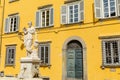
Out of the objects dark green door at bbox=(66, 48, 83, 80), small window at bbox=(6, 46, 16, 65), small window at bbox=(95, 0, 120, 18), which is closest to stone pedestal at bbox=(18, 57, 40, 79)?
dark green door at bbox=(66, 48, 83, 80)

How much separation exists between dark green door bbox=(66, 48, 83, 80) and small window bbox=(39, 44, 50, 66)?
1848 mm

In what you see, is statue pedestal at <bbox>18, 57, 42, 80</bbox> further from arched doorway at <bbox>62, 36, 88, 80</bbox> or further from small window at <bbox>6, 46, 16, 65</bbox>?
small window at <bbox>6, 46, 16, 65</bbox>

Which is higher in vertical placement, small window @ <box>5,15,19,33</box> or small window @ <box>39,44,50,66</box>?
small window @ <box>5,15,19,33</box>

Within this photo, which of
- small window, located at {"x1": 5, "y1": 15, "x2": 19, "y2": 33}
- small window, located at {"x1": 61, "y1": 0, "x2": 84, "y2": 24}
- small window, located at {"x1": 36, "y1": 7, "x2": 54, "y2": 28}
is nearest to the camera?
small window, located at {"x1": 61, "y1": 0, "x2": 84, "y2": 24}

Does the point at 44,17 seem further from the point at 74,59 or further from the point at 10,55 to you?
the point at 10,55

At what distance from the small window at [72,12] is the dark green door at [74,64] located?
2407mm

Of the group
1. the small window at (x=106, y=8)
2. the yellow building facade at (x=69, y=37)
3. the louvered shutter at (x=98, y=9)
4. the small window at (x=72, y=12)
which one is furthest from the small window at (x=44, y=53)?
the small window at (x=106, y=8)

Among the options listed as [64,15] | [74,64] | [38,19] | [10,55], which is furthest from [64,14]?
[10,55]

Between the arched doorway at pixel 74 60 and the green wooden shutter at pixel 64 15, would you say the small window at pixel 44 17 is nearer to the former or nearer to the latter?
the green wooden shutter at pixel 64 15

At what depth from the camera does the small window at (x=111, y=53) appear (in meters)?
16.5

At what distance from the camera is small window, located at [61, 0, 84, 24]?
1888 centimetres

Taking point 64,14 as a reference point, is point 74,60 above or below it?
below

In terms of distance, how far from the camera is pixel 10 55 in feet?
77.0

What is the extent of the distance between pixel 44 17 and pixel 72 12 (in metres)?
3.09
